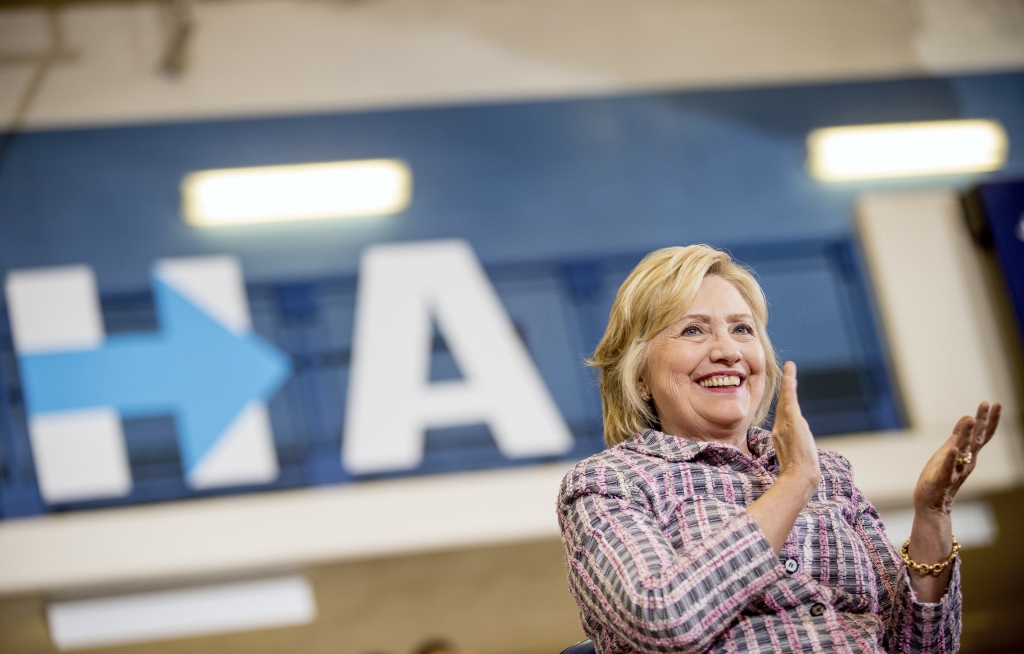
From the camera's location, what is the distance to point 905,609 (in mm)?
1646

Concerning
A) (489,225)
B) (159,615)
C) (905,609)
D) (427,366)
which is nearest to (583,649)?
(905,609)

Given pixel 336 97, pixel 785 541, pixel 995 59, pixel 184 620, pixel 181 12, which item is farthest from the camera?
pixel 995 59

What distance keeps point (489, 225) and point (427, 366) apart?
1074 millimetres

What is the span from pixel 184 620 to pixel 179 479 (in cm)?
84

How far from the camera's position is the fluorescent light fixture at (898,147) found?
20.8 feet

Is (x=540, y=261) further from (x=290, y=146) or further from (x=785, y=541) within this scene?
(x=785, y=541)

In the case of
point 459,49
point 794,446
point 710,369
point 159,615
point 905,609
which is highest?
point 459,49

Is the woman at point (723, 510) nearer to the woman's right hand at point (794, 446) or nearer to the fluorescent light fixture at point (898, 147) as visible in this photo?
the woman's right hand at point (794, 446)

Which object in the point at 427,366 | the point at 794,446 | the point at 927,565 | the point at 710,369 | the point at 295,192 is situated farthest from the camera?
the point at 295,192

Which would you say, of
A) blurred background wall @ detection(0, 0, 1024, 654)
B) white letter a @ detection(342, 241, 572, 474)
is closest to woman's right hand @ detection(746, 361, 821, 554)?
blurred background wall @ detection(0, 0, 1024, 654)

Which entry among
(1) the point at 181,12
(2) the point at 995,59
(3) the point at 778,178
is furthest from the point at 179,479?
(2) the point at 995,59

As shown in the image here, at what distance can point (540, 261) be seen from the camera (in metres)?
6.07

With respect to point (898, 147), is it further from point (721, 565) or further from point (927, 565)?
point (721, 565)

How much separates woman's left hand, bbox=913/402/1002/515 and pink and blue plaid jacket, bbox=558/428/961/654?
0.14 meters
